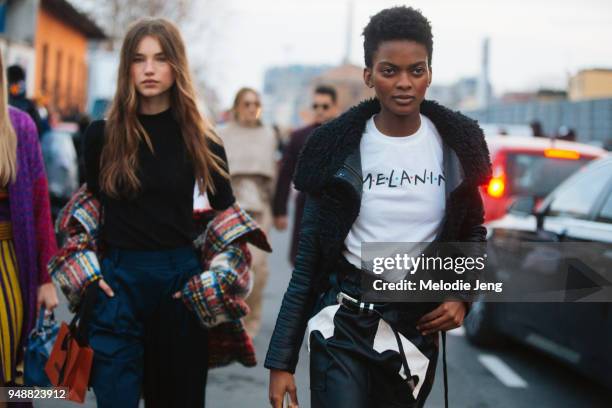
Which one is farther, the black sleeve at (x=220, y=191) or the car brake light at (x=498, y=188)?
the car brake light at (x=498, y=188)

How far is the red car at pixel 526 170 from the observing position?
9.40m

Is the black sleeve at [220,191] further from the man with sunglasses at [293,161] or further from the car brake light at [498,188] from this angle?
the car brake light at [498,188]

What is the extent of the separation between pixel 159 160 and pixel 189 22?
37085 mm

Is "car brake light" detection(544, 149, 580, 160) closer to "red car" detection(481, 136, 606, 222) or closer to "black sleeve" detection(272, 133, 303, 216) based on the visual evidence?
"red car" detection(481, 136, 606, 222)

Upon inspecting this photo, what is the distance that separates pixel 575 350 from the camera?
6086mm

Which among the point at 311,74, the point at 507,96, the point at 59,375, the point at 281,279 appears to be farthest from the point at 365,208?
the point at 311,74

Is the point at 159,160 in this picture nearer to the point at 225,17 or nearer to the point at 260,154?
the point at 260,154

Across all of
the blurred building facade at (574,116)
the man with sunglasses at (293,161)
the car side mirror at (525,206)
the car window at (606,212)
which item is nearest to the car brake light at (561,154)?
the man with sunglasses at (293,161)

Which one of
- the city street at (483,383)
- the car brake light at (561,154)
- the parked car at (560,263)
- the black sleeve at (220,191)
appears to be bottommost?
the city street at (483,383)

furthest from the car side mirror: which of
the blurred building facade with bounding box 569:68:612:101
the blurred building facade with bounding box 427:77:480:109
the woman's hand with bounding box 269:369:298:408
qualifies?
the blurred building facade with bounding box 427:77:480:109

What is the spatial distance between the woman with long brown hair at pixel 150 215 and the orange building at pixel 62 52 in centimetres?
2650

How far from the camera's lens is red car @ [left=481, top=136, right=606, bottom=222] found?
9398 millimetres

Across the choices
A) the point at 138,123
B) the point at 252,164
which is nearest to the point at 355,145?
the point at 138,123

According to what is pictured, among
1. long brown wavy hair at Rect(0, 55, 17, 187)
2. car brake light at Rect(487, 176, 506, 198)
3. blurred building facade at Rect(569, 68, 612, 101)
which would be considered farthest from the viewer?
blurred building facade at Rect(569, 68, 612, 101)
